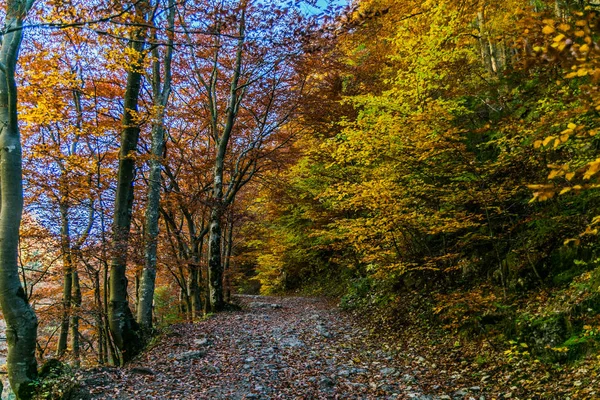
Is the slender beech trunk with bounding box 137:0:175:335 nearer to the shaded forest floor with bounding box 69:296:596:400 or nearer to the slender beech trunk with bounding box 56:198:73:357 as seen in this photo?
the shaded forest floor with bounding box 69:296:596:400

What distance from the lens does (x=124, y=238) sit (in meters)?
7.69

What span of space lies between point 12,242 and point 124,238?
2.41 m

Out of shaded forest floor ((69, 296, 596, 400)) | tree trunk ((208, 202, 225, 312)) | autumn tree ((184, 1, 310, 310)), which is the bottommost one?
shaded forest floor ((69, 296, 596, 400))

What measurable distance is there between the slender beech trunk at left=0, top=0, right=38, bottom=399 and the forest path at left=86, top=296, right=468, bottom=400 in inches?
36.5

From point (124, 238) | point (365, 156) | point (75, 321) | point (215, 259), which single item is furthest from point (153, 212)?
point (75, 321)

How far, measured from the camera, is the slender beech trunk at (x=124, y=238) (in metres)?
7.47

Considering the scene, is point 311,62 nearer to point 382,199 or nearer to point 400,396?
point 382,199

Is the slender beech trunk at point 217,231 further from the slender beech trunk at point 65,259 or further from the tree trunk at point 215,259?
the slender beech trunk at point 65,259

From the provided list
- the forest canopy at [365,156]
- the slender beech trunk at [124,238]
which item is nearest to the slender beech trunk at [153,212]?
the forest canopy at [365,156]

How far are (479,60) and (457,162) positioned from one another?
6211mm

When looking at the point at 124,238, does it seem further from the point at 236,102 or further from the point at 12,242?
the point at 236,102

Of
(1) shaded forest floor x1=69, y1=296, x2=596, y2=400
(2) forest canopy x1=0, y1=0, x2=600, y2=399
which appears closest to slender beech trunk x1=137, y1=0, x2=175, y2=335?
(2) forest canopy x1=0, y1=0, x2=600, y2=399

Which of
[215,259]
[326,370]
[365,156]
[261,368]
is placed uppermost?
[365,156]

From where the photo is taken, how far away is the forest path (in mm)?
5449
